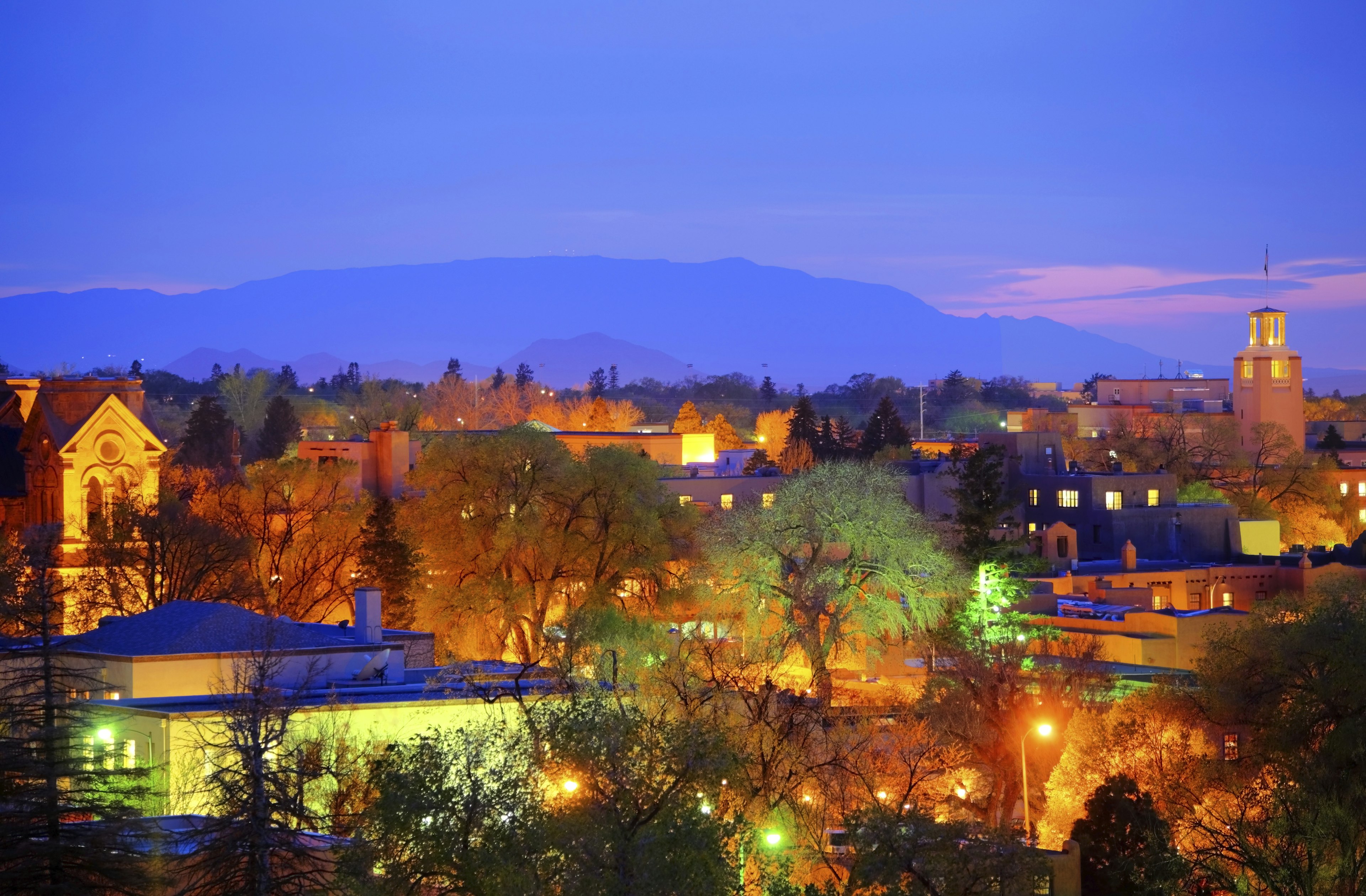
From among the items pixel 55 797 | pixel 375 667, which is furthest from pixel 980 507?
pixel 55 797

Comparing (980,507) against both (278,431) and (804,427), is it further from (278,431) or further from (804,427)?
(278,431)

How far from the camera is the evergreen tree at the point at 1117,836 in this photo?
1053 inches

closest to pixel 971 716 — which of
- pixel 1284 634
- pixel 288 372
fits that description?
pixel 1284 634

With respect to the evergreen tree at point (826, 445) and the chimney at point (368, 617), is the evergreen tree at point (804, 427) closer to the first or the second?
the evergreen tree at point (826, 445)

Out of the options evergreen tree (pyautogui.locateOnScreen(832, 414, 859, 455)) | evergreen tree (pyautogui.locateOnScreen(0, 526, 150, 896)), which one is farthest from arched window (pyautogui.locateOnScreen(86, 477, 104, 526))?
evergreen tree (pyautogui.locateOnScreen(832, 414, 859, 455))

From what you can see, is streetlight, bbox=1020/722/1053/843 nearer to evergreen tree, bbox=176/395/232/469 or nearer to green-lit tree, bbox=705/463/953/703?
green-lit tree, bbox=705/463/953/703

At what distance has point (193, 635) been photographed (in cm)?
3161

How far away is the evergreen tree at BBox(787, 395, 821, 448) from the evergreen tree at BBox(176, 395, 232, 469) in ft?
106

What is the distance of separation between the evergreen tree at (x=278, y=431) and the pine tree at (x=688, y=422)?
78.1 feet

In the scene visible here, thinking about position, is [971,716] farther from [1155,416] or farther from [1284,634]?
[1155,416]

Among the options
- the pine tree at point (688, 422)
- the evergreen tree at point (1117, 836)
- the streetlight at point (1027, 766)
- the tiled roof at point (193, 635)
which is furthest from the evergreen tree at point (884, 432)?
the evergreen tree at point (1117, 836)

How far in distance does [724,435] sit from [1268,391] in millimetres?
35034

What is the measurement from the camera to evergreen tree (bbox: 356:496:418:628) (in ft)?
164

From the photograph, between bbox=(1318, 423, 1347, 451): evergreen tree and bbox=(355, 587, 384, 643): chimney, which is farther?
bbox=(1318, 423, 1347, 451): evergreen tree
